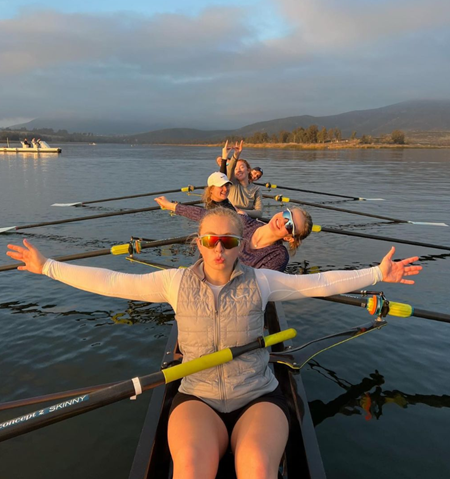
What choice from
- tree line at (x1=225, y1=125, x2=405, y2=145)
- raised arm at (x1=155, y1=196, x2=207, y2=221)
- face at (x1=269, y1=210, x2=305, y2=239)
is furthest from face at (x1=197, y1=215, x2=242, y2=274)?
tree line at (x1=225, y1=125, x2=405, y2=145)

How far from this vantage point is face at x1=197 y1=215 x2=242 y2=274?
10.5 feet

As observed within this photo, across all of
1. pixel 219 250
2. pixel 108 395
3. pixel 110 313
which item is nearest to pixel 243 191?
pixel 110 313

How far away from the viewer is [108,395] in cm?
300

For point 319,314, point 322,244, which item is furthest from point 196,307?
point 322,244

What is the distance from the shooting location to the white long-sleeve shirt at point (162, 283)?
3.38m

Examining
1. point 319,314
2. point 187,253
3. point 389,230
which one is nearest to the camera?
point 319,314

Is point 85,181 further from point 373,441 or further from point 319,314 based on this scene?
point 373,441

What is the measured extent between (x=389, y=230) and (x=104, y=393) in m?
13.6

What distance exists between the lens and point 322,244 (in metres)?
12.5

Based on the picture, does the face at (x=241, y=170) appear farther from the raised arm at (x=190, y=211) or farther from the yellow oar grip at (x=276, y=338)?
the yellow oar grip at (x=276, y=338)

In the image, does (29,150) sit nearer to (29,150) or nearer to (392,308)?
(29,150)

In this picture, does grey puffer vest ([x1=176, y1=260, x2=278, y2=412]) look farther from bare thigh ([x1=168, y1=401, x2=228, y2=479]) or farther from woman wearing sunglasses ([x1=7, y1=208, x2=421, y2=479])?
bare thigh ([x1=168, y1=401, x2=228, y2=479])

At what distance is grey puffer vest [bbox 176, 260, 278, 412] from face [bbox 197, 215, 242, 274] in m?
0.09

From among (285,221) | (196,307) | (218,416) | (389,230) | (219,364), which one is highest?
(285,221)
